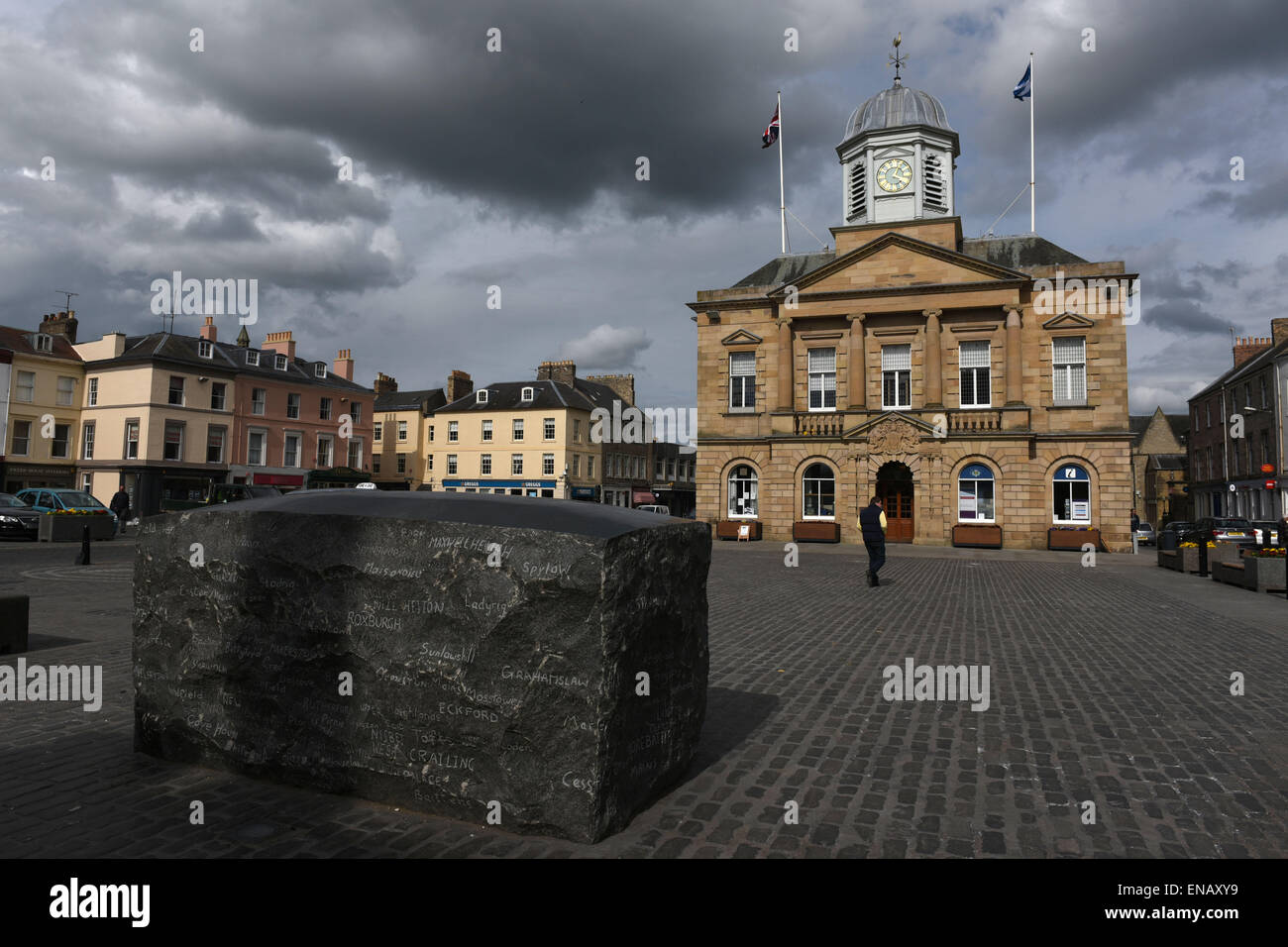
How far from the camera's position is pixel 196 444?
41.7 metres

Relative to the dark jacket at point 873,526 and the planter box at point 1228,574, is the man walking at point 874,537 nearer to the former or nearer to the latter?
the dark jacket at point 873,526

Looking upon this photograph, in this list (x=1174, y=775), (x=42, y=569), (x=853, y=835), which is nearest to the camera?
(x=853, y=835)

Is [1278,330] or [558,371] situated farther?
[558,371]

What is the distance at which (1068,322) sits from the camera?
29.7 metres

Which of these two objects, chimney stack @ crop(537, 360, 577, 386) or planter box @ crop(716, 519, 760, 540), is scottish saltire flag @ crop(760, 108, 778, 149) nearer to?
planter box @ crop(716, 519, 760, 540)

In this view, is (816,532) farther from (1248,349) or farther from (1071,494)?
(1248,349)

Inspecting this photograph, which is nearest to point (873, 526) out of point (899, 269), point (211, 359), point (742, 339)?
point (899, 269)

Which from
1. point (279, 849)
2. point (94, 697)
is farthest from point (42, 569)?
point (279, 849)

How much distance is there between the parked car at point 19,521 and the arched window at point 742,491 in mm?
25963

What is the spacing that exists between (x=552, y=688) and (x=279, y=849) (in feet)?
4.74

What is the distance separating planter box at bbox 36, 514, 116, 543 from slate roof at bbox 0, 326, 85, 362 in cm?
2300

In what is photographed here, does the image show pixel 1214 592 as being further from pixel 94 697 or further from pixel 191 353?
pixel 191 353

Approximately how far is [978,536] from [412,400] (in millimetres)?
45767
